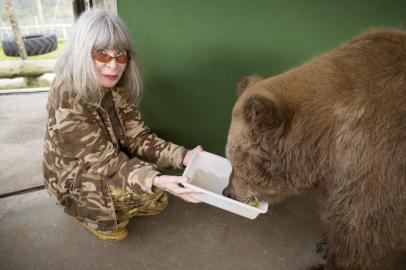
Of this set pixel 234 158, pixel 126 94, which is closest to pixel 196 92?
pixel 126 94

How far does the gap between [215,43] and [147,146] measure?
3.23 ft

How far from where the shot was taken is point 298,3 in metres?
2.63

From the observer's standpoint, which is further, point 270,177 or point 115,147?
point 115,147

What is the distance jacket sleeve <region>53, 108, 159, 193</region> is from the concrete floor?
62 cm

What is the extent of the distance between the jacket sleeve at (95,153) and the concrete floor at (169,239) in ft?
2.02

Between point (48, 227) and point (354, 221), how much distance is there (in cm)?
221

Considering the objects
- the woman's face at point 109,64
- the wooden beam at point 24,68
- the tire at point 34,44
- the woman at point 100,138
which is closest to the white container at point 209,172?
the woman at point 100,138

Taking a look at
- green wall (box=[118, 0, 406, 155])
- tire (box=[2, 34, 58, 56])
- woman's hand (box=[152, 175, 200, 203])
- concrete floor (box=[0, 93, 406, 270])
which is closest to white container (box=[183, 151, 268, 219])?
woman's hand (box=[152, 175, 200, 203])

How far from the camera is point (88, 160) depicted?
210 cm

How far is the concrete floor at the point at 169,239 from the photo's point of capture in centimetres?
230

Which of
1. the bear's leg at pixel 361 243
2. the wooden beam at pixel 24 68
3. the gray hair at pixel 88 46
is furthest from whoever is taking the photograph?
the wooden beam at pixel 24 68

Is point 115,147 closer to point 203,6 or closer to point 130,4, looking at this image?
point 130,4

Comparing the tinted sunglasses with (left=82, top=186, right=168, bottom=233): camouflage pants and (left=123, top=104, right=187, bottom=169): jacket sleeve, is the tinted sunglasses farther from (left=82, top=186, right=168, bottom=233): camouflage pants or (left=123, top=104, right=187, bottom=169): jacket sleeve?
(left=82, top=186, right=168, bottom=233): camouflage pants

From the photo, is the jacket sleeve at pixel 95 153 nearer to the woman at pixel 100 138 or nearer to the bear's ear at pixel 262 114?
the woman at pixel 100 138
